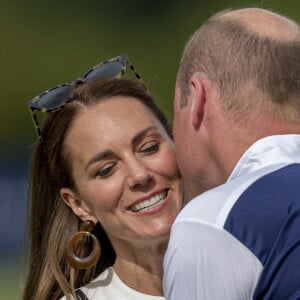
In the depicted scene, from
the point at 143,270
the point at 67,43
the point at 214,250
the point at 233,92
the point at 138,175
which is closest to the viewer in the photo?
the point at 214,250

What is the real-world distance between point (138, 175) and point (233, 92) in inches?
25.7

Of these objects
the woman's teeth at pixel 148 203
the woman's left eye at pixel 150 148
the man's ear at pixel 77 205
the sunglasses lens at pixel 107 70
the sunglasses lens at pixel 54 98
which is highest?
the sunglasses lens at pixel 107 70

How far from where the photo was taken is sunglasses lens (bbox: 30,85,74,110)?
7.20 feet

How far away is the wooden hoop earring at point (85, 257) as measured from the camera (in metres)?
2.15

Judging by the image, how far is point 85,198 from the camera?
2.10 meters

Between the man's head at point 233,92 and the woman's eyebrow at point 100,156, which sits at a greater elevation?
the man's head at point 233,92

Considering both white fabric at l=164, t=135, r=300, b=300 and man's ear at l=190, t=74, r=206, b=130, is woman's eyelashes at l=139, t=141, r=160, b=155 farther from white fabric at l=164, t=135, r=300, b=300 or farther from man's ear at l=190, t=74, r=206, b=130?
white fabric at l=164, t=135, r=300, b=300

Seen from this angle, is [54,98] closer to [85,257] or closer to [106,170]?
[106,170]

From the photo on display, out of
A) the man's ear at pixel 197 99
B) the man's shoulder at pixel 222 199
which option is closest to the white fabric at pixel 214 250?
the man's shoulder at pixel 222 199

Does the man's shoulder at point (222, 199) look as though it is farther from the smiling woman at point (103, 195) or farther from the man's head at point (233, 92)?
the smiling woman at point (103, 195)

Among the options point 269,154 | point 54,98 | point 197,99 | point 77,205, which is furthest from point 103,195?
point 269,154

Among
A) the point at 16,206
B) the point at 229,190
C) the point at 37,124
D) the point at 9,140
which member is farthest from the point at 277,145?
the point at 9,140

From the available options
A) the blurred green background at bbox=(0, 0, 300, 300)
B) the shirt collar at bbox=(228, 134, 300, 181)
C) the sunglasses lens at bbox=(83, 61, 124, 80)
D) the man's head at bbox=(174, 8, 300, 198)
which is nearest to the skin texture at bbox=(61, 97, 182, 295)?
the sunglasses lens at bbox=(83, 61, 124, 80)

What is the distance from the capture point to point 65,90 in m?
2.21
